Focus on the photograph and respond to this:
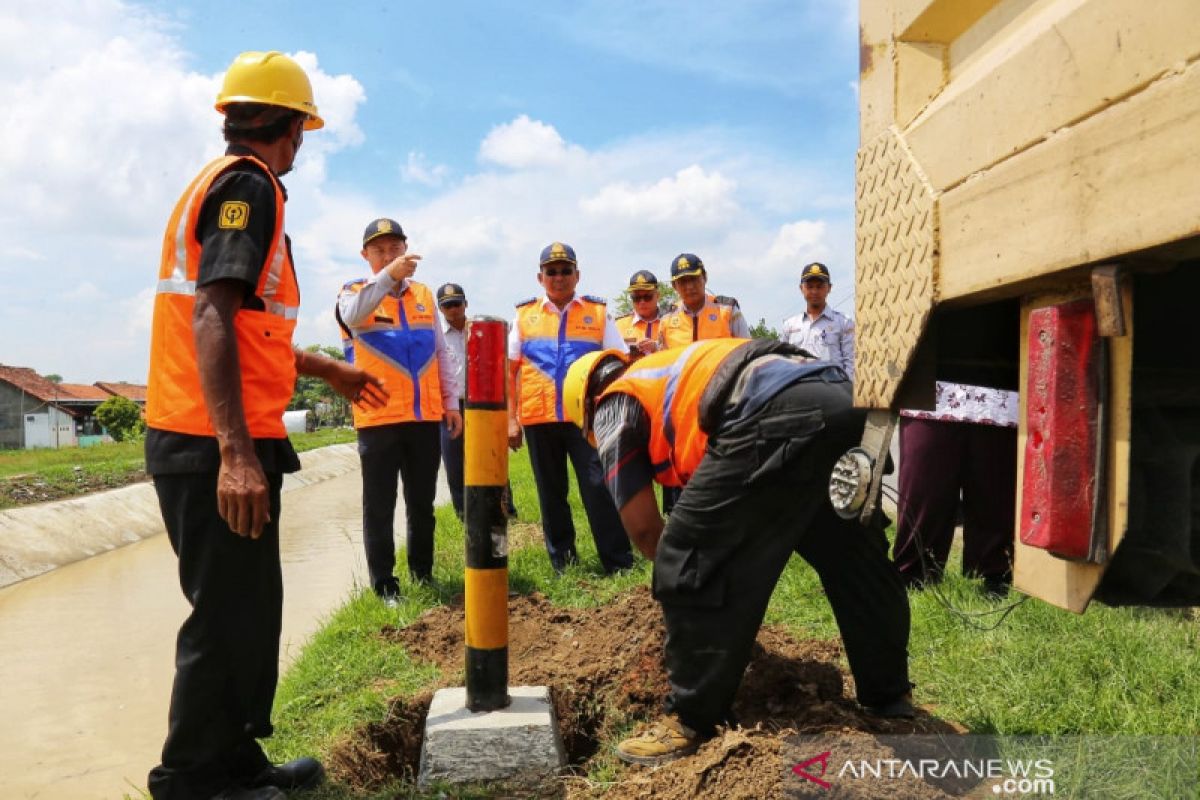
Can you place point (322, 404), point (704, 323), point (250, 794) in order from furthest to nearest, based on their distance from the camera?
1. point (322, 404)
2. point (704, 323)
3. point (250, 794)

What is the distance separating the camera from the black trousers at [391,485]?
5.04 meters

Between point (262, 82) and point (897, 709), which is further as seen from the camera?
point (897, 709)

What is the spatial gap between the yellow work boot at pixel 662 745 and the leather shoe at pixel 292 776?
3.21 ft

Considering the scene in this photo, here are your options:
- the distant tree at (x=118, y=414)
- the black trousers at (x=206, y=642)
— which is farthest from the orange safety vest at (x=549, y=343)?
the distant tree at (x=118, y=414)

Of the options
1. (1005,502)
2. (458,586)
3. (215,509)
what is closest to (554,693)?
(215,509)

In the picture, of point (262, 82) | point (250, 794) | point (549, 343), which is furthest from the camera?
point (549, 343)

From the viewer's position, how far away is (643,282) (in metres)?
8.14

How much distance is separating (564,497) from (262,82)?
346cm

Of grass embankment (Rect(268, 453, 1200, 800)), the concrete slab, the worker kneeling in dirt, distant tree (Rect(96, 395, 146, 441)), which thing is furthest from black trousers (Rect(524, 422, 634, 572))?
distant tree (Rect(96, 395, 146, 441))

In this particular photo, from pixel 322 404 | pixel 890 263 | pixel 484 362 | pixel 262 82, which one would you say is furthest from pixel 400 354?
pixel 322 404

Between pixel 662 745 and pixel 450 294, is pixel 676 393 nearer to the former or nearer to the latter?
pixel 662 745

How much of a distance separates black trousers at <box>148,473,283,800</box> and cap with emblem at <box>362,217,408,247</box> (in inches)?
121

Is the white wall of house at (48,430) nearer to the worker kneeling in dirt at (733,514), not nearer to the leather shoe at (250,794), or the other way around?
the leather shoe at (250,794)

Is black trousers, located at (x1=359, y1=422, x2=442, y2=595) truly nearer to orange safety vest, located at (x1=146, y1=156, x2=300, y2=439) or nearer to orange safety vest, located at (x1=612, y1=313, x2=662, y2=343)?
orange safety vest, located at (x1=146, y1=156, x2=300, y2=439)
